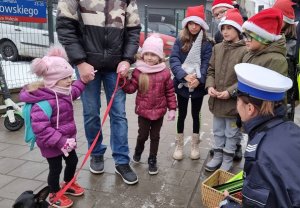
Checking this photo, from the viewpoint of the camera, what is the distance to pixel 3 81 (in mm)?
5199

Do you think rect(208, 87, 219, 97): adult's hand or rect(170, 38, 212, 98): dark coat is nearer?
rect(208, 87, 219, 97): adult's hand

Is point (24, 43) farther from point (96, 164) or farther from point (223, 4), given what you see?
point (96, 164)

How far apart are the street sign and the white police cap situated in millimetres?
4603

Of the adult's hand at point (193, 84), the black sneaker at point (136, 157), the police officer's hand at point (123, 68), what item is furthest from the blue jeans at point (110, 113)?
the adult's hand at point (193, 84)

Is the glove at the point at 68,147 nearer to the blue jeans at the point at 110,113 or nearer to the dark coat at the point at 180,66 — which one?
the blue jeans at the point at 110,113

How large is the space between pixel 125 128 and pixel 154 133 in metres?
0.39

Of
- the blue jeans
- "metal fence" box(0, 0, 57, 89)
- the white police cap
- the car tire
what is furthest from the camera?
the car tire

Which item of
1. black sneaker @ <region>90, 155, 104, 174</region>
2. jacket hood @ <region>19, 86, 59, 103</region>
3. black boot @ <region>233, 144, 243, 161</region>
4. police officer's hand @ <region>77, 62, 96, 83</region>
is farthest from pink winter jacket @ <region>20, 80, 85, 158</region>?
black boot @ <region>233, 144, 243, 161</region>

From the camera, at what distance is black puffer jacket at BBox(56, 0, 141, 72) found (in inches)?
131

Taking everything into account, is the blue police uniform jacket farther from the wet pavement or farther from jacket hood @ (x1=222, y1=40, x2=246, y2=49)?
jacket hood @ (x1=222, y1=40, x2=246, y2=49)

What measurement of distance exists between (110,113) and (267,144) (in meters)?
2.05

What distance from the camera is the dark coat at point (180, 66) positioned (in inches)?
159

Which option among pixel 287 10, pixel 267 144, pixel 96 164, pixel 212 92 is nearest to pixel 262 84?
pixel 267 144

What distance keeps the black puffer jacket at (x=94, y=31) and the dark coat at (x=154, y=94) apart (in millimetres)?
318
